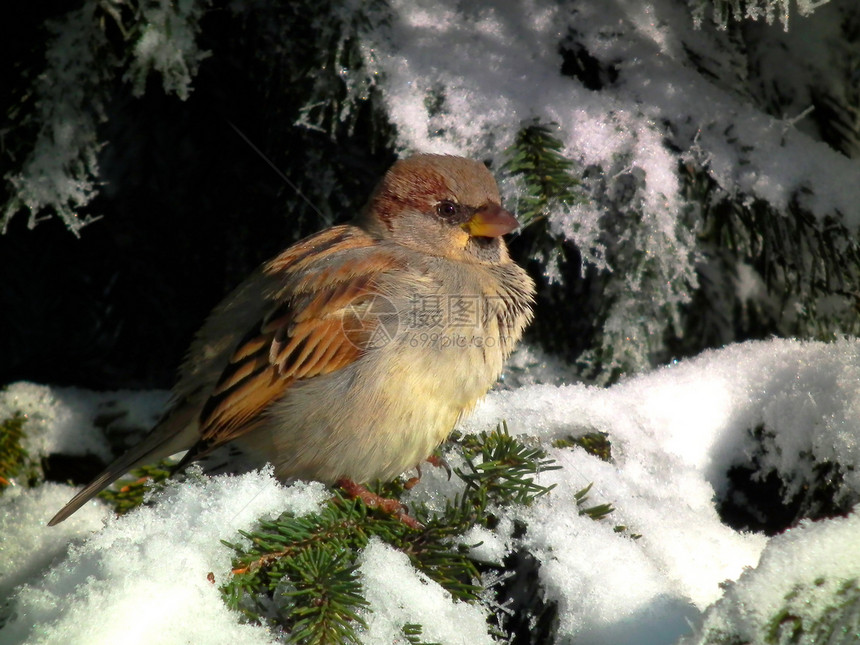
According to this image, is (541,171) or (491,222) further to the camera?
(491,222)

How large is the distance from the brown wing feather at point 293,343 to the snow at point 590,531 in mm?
291

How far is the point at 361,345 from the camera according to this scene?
207cm

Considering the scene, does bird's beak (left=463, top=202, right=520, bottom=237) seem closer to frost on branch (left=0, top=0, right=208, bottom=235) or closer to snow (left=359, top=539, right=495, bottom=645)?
frost on branch (left=0, top=0, right=208, bottom=235)

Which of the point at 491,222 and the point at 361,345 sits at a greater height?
the point at 491,222

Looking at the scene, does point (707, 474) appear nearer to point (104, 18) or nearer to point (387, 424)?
point (387, 424)

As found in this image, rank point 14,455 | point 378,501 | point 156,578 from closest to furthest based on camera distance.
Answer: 1. point 156,578
2. point 378,501
3. point 14,455

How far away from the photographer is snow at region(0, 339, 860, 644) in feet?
4.13

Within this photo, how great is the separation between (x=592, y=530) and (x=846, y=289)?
117 centimetres

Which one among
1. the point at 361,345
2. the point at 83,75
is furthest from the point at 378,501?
the point at 83,75

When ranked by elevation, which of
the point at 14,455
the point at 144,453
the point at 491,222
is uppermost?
the point at 491,222

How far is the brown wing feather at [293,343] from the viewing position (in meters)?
2.07

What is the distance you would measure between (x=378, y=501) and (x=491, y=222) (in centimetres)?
89

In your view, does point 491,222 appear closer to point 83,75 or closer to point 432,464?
point 432,464

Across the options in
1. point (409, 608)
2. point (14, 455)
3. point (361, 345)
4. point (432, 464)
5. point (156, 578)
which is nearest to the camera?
point (156, 578)
